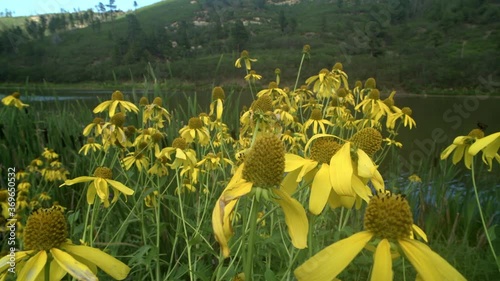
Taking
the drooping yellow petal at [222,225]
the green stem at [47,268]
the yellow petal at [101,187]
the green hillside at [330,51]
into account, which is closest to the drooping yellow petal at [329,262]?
the drooping yellow petal at [222,225]

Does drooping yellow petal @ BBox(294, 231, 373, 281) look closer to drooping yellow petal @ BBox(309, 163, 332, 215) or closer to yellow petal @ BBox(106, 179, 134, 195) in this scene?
drooping yellow petal @ BBox(309, 163, 332, 215)

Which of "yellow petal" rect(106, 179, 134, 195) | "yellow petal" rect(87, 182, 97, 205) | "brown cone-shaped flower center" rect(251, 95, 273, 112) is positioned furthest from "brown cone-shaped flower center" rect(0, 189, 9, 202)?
"brown cone-shaped flower center" rect(251, 95, 273, 112)

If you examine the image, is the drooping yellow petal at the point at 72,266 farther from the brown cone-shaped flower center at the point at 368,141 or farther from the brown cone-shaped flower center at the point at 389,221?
the brown cone-shaped flower center at the point at 368,141

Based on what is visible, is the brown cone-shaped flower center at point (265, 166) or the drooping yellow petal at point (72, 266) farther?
the brown cone-shaped flower center at point (265, 166)

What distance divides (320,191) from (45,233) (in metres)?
0.60

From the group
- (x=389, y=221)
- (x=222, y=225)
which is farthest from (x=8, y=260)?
(x=389, y=221)

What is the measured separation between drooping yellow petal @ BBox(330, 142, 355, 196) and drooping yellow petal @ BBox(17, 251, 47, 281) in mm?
608

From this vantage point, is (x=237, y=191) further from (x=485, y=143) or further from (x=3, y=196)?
(x=3, y=196)

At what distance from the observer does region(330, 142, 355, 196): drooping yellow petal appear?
847 mm

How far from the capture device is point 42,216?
888 millimetres

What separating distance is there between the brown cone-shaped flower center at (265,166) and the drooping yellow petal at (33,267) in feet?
1.42

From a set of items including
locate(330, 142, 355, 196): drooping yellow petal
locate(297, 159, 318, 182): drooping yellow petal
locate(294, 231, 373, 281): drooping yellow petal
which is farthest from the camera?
locate(297, 159, 318, 182): drooping yellow petal

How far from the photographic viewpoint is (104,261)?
767mm

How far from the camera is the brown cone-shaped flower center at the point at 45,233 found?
0.82 metres
